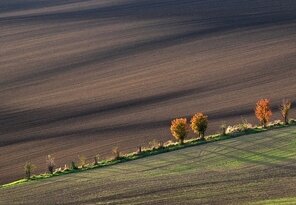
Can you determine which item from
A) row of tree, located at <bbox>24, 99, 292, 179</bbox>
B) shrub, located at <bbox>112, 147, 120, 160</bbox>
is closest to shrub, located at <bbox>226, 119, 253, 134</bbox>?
row of tree, located at <bbox>24, 99, 292, 179</bbox>

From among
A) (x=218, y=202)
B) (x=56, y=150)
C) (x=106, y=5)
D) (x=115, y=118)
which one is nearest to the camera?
(x=218, y=202)

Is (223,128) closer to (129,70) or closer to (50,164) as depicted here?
(50,164)

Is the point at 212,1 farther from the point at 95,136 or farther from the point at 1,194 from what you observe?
the point at 1,194

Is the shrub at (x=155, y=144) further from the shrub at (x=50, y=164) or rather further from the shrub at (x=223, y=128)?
the shrub at (x=50, y=164)

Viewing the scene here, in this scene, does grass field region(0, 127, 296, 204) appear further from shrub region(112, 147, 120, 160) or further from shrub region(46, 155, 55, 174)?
shrub region(46, 155, 55, 174)

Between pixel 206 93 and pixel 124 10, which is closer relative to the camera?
pixel 206 93

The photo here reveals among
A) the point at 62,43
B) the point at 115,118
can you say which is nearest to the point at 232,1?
the point at 62,43
